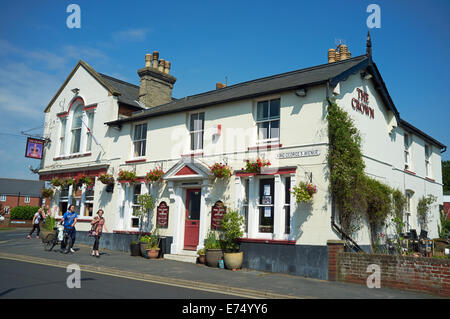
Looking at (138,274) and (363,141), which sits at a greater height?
(363,141)

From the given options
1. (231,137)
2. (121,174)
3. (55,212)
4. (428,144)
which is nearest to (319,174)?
(231,137)

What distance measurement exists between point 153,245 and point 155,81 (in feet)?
33.2

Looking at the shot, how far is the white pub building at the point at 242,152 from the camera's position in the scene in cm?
1274

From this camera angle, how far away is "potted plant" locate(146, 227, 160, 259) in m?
15.5

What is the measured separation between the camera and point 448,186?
2437 inches

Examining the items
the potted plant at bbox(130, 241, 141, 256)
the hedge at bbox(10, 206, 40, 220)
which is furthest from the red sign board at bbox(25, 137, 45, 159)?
the hedge at bbox(10, 206, 40, 220)

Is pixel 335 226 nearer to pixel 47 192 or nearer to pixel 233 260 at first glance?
pixel 233 260

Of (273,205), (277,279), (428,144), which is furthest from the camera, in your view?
(428,144)

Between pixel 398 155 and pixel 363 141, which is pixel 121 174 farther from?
pixel 398 155

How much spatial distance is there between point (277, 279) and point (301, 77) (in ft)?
24.5

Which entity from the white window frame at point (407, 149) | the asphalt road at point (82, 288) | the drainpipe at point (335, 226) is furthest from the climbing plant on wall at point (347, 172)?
the white window frame at point (407, 149)

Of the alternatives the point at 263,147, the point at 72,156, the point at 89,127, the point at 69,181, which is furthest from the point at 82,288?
the point at 72,156

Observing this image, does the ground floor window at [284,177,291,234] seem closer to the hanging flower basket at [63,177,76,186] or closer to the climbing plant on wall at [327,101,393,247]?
the climbing plant on wall at [327,101,393,247]

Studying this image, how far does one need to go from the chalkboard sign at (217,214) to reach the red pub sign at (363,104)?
5.90 m
